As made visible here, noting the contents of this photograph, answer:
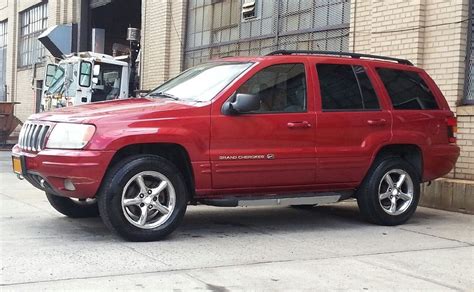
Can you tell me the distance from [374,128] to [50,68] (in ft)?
37.7

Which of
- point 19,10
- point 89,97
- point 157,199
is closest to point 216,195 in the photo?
point 157,199

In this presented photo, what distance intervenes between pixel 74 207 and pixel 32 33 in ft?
64.8

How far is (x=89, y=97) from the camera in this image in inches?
592

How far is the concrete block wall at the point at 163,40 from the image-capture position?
15.2 meters

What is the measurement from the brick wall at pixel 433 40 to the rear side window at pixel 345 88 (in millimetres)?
2094

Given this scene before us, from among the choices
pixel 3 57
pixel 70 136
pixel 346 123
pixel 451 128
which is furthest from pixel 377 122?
pixel 3 57

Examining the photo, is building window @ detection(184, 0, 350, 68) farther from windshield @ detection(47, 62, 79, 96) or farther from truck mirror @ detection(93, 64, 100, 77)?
windshield @ detection(47, 62, 79, 96)

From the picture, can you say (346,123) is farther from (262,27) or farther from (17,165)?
(262,27)

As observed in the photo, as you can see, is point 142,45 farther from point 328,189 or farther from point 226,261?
point 226,261

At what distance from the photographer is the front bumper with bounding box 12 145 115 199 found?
5.63m

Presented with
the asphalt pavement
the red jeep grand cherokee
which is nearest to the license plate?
the red jeep grand cherokee

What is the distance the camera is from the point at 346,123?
6809 millimetres

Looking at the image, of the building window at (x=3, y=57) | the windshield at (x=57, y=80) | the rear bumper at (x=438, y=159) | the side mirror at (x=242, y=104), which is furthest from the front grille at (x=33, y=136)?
the building window at (x=3, y=57)

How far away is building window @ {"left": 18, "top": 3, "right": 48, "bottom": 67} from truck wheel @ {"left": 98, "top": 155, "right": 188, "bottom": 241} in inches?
719
